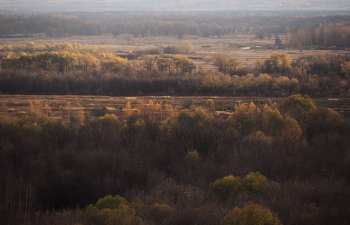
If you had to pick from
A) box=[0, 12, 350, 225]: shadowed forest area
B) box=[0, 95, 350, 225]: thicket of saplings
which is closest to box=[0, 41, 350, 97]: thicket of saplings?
box=[0, 12, 350, 225]: shadowed forest area

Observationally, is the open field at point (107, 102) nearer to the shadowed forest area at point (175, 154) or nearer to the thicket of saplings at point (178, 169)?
the shadowed forest area at point (175, 154)

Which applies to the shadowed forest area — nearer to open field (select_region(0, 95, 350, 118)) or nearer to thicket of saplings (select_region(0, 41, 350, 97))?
thicket of saplings (select_region(0, 41, 350, 97))

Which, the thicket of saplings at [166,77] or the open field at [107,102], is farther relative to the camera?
the thicket of saplings at [166,77]

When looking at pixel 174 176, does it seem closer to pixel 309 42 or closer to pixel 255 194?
pixel 255 194

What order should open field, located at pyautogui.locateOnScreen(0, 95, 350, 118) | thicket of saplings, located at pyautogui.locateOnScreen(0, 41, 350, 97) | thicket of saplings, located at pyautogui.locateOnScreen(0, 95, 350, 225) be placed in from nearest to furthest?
thicket of saplings, located at pyautogui.locateOnScreen(0, 95, 350, 225) → open field, located at pyautogui.locateOnScreen(0, 95, 350, 118) → thicket of saplings, located at pyautogui.locateOnScreen(0, 41, 350, 97)

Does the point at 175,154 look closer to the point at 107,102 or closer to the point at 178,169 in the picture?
the point at 178,169

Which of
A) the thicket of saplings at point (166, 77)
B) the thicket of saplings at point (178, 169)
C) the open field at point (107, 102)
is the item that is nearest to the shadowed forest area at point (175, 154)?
the thicket of saplings at point (178, 169)

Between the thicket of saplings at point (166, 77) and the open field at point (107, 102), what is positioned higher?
the thicket of saplings at point (166, 77)

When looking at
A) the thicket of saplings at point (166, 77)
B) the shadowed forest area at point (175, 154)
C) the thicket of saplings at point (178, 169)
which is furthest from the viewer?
the thicket of saplings at point (166, 77)
